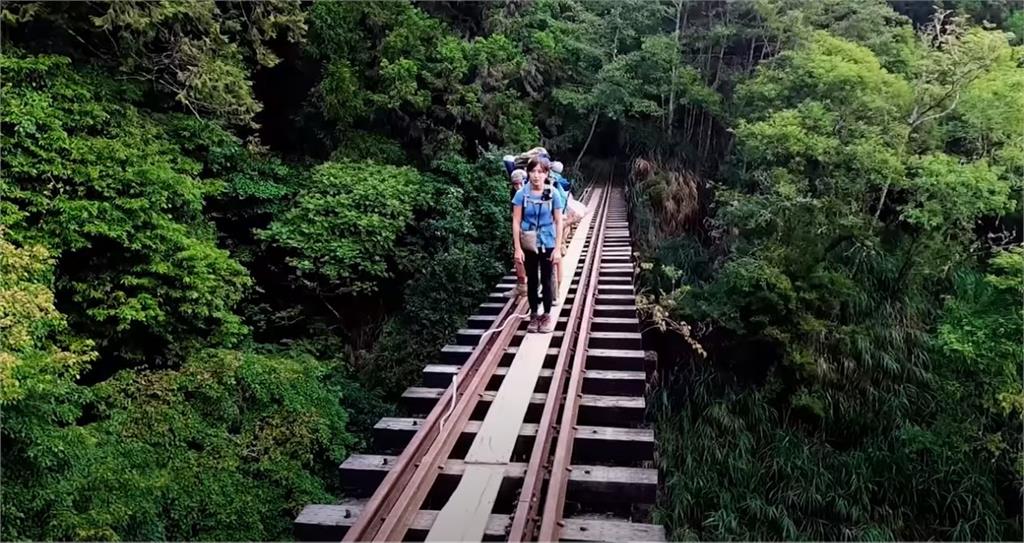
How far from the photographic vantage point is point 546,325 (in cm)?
609

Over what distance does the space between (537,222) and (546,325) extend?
0.99 m

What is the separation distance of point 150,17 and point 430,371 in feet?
16.4

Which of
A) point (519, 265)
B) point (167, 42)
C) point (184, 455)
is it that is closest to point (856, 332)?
point (519, 265)

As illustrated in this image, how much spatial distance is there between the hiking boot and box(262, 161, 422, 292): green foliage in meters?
3.66

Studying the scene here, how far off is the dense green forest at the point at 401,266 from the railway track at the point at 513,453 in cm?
208

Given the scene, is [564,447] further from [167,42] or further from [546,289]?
[167,42]

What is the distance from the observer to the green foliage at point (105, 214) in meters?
5.43

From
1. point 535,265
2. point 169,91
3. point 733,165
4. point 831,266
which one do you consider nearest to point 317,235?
point 169,91

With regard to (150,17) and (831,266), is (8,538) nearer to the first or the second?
(150,17)

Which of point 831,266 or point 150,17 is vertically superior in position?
point 150,17

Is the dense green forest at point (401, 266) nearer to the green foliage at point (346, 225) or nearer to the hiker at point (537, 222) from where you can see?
the green foliage at point (346, 225)

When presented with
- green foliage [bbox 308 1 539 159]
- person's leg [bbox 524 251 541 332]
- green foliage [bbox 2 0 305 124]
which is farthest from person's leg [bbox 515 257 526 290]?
green foliage [bbox 308 1 539 159]

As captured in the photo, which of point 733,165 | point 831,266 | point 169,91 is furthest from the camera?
point 733,165

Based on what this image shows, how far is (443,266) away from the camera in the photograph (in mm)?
9336
